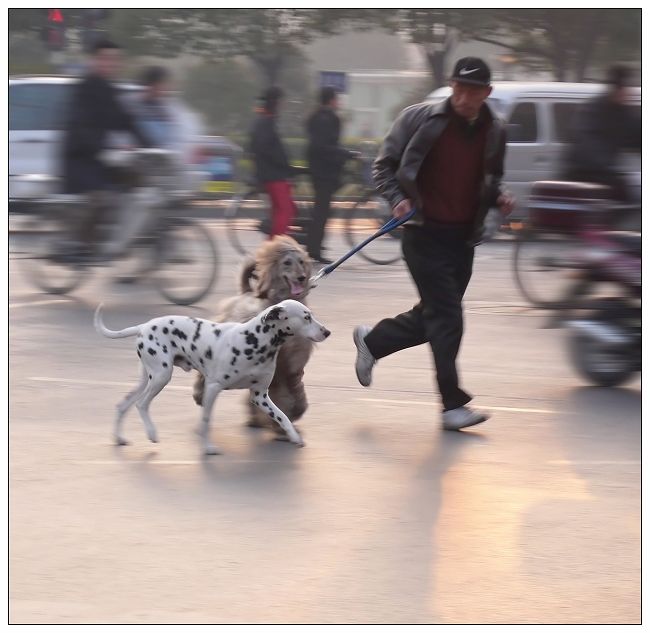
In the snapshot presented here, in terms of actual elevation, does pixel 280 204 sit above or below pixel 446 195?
below

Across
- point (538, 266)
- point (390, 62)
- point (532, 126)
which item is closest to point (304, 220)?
point (538, 266)

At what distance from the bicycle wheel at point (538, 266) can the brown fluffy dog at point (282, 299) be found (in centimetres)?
409

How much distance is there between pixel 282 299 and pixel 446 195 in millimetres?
1063

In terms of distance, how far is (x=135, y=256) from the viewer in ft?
40.0

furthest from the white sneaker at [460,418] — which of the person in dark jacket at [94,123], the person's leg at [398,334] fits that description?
the person in dark jacket at [94,123]

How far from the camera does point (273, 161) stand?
→ 1459 centimetres

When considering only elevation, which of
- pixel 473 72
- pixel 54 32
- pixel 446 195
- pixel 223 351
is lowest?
pixel 223 351

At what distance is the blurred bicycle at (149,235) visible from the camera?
11922 mm

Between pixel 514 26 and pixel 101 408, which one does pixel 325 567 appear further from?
pixel 514 26

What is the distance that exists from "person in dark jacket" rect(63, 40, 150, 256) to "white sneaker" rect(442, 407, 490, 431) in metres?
5.60

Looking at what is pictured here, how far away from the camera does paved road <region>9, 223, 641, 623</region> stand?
4.57m

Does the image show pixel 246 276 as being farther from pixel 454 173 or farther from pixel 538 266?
pixel 538 266

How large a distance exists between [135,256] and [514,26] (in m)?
20.0

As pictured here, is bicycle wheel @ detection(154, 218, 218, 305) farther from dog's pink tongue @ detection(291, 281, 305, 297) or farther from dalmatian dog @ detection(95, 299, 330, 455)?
dalmatian dog @ detection(95, 299, 330, 455)
